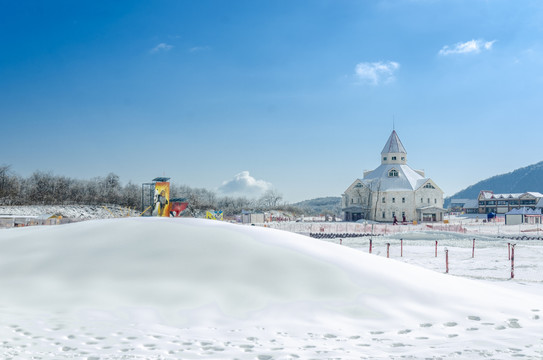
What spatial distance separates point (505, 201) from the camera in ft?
401

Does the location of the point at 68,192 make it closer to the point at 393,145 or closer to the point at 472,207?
the point at 393,145

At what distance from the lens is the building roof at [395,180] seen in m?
72.2

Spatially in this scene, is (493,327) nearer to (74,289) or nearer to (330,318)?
(330,318)

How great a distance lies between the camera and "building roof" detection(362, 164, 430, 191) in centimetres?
7225

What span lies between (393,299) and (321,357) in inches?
126

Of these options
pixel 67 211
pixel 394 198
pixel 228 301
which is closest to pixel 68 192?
pixel 67 211

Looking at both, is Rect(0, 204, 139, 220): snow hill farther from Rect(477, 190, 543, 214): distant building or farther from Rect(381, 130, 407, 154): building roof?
Rect(477, 190, 543, 214): distant building

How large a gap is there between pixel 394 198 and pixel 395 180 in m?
3.77

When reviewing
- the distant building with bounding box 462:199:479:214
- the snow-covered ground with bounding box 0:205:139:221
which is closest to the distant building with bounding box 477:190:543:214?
the distant building with bounding box 462:199:479:214

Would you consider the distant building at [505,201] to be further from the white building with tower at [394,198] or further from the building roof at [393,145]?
the white building with tower at [394,198]

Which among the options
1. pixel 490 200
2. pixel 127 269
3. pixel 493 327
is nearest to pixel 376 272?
pixel 493 327

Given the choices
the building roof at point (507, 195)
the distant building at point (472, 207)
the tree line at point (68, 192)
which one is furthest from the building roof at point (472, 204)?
the tree line at point (68, 192)

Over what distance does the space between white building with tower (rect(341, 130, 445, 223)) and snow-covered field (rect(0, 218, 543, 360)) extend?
60728 millimetres

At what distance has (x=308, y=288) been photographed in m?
9.12
